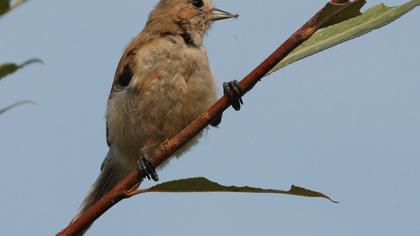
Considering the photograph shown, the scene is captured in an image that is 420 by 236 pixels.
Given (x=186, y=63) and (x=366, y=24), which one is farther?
(x=186, y=63)

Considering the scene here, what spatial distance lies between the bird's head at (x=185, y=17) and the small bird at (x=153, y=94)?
2cm

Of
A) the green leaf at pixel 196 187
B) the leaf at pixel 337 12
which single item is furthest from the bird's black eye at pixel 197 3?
the leaf at pixel 337 12

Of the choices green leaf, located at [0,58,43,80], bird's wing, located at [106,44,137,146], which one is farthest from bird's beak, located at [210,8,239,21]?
green leaf, located at [0,58,43,80]

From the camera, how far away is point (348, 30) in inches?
98.3

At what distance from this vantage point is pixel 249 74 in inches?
83.0

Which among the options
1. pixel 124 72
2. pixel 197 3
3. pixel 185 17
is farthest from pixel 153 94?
pixel 197 3

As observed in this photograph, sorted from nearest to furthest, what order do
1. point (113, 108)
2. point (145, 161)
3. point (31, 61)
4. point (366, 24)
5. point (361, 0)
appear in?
point (31, 61) < point (361, 0) < point (366, 24) < point (145, 161) < point (113, 108)

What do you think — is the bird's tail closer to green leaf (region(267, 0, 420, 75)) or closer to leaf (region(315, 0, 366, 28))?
green leaf (region(267, 0, 420, 75))

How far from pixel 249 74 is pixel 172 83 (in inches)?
114

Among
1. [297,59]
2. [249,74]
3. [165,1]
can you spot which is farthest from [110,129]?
[249,74]

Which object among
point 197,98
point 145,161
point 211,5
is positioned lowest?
point 145,161

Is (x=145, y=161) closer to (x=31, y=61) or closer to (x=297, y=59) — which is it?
(x=297, y=59)

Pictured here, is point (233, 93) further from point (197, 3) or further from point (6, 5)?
point (197, 3)

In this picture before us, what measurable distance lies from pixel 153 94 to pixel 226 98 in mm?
2921
